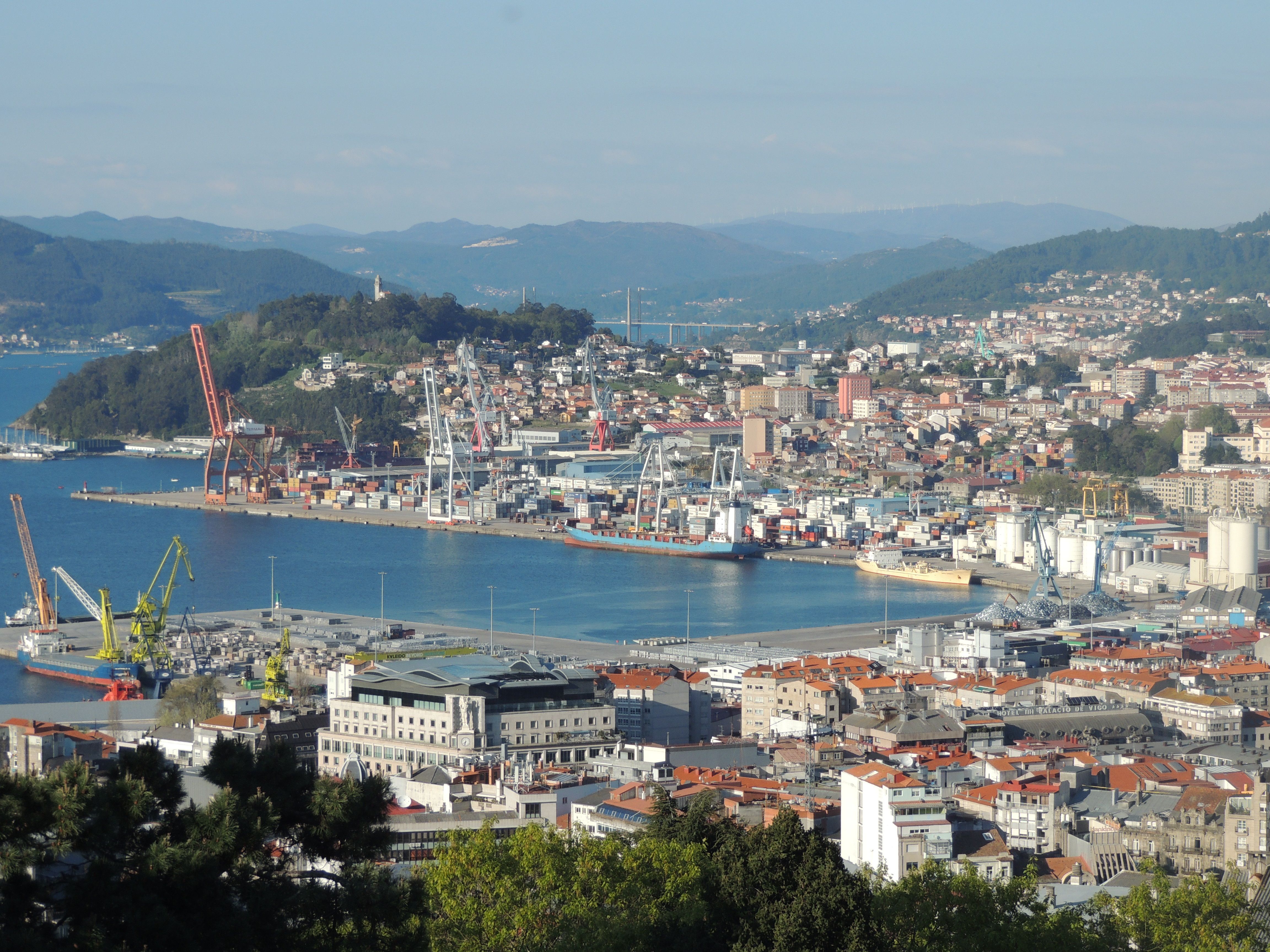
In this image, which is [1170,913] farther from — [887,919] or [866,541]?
[866,541]

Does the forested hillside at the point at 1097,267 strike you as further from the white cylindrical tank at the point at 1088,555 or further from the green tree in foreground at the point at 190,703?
the green tree in foreground at the point at 190,703

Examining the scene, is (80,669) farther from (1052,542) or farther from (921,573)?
(1052,542)

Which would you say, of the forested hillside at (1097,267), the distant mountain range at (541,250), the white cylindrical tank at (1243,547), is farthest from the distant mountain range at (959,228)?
the white cylindrical tank at (1243,547)

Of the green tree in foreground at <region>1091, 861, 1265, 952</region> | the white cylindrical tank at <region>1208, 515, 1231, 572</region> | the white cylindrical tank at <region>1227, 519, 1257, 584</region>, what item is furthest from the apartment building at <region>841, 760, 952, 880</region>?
the white cylindrical tank at <region>1208, 515, 1231, 572</region>

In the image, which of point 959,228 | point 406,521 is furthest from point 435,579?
point 959,228

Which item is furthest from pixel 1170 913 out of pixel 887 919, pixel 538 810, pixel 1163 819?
pixel 538 810

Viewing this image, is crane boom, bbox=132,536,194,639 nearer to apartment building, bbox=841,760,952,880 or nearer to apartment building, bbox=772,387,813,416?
apartment building, bbox=841,760,952,880
